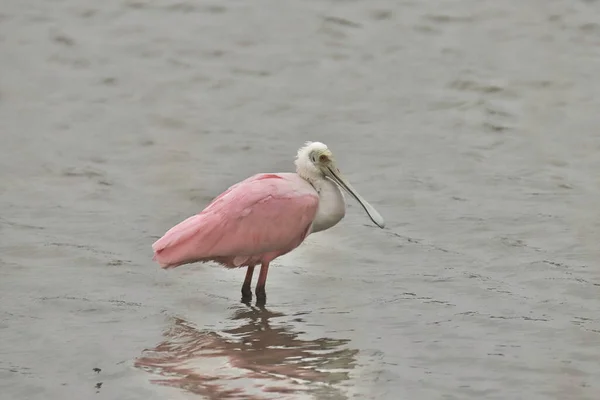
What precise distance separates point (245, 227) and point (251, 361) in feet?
3.70

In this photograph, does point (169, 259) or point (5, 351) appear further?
point (169, 259)

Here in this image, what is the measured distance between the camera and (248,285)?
823cm

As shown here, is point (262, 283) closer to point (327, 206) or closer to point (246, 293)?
point (246, 293)

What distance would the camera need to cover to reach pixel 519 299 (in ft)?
26.4

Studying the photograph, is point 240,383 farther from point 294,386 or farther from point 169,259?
point 169,259

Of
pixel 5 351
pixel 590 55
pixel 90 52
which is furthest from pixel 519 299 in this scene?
pixel 90 52

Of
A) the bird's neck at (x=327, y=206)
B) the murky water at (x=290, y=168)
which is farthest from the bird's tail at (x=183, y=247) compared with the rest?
the bird's neck at (x=327, y=206)

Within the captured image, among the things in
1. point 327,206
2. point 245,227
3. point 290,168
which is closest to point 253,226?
point 245,227

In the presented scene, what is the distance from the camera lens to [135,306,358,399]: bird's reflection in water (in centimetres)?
667

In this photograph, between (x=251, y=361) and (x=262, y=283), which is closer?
(x=251, y=361)

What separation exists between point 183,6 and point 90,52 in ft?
4.72

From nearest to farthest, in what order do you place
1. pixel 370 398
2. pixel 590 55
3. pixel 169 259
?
pixel 370 398, pixel 169 259, pixel 590 55

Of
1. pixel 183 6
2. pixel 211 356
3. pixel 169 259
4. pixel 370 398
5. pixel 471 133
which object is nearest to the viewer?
pixel 370 398

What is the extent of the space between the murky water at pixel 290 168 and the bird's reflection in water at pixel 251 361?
0.02 metres
